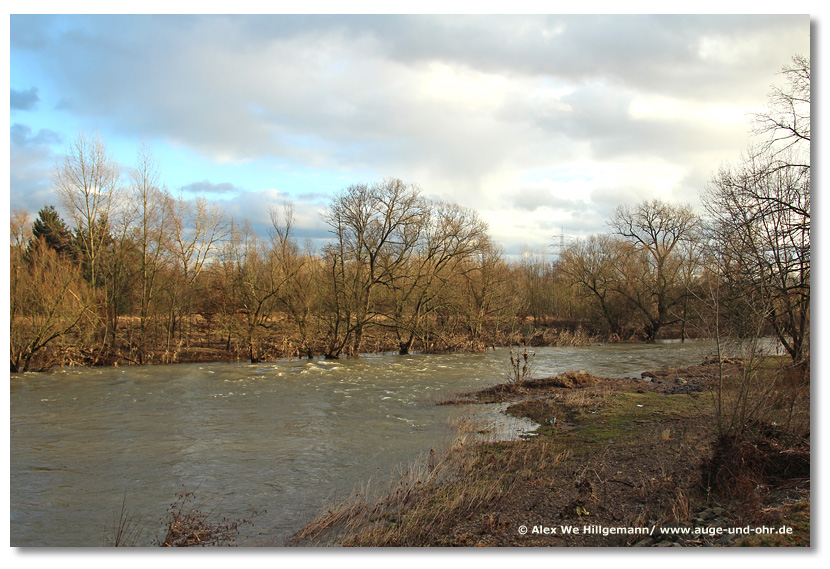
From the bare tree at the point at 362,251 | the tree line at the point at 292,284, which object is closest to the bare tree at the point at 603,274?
the tree line at the point at 292,284

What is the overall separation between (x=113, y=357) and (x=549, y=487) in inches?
836

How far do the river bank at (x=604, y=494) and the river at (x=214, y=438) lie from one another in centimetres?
106

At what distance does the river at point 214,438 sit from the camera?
705 cm

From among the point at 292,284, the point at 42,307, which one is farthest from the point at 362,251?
the point at 42,307

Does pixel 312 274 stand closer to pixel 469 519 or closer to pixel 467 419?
pixel 467 419

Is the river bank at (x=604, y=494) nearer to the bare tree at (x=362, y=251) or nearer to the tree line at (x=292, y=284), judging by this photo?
the tree line at (x=292, y=284)

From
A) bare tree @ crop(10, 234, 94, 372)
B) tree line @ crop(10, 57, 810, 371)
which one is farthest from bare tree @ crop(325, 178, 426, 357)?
bare tree @ crop(10, 234, 94, 372)

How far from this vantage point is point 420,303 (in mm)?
29016

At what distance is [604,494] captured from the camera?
637cm

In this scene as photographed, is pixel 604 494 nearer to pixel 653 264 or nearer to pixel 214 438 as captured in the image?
pixel 214 438

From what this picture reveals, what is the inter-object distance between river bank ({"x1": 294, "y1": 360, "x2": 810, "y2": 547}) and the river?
1.06 meters

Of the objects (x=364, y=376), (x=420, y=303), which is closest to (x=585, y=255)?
(x=420, y=303)

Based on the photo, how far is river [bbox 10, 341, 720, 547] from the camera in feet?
23.1

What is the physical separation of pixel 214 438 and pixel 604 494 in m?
8.06
